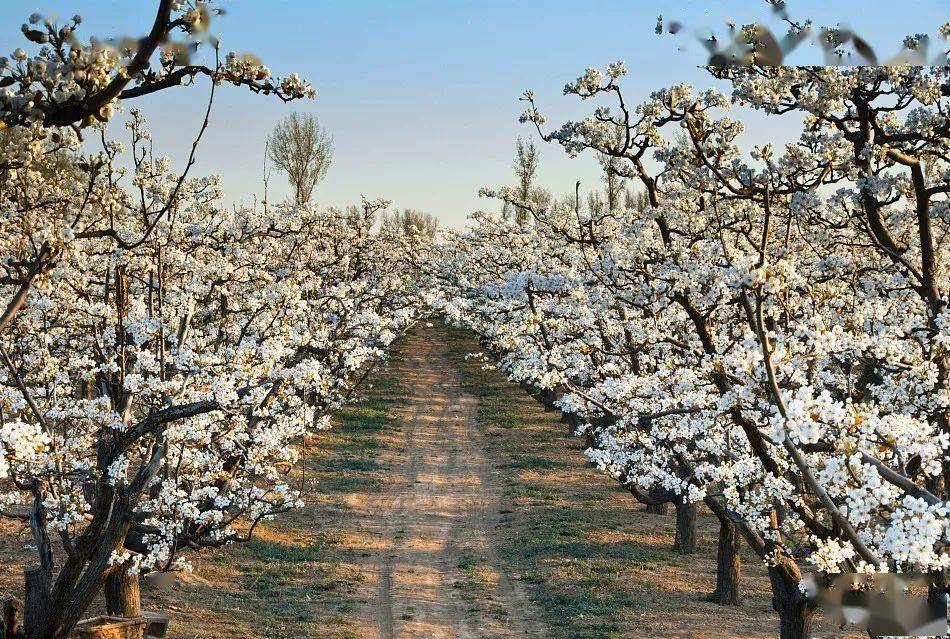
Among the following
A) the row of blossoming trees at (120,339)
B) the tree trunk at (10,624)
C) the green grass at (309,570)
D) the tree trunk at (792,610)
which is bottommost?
the green grass at (309,570)

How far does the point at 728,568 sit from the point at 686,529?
3456 millimetres

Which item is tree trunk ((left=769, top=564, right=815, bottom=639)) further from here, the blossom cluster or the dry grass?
the dry grass

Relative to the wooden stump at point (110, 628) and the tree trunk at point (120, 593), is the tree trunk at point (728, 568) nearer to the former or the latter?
the wooden stump at point (110, 628)

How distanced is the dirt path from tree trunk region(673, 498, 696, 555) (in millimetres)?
4276

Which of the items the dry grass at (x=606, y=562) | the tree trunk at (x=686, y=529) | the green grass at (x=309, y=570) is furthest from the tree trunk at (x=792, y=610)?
the tree trunk at (x=686, y=529)

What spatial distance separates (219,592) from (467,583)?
4842mm

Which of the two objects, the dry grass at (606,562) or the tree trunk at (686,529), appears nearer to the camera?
the dry grass at (606,562)

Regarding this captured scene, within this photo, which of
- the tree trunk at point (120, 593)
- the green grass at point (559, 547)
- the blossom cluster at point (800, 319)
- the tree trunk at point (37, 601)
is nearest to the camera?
the blossom cluster at point (800, 319)

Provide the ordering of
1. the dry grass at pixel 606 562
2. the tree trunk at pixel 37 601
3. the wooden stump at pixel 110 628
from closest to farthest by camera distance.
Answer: the tree trunk at pixel 37 601, the wooden stump at pixel 110 628, the dry grass at pixel 606 562

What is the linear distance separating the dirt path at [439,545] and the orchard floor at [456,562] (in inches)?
2.0

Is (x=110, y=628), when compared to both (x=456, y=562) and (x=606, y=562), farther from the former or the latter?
(x=606, y=562)

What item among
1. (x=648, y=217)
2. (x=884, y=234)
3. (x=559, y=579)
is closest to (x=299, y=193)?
(x=559, y=579)

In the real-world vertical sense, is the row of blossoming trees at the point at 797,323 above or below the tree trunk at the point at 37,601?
above

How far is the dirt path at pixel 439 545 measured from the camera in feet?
49.5
